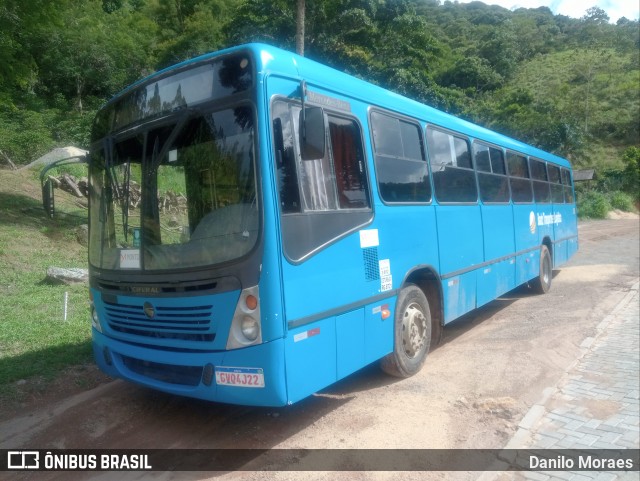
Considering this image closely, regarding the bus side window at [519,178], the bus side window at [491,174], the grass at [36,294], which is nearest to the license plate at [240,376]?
the grass at [36,294]

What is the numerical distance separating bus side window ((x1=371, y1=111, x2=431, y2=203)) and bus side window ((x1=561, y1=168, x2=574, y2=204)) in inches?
366

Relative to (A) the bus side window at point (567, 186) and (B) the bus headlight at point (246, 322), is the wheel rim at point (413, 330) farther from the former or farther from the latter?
(A) the bus side window at point (567, 186)

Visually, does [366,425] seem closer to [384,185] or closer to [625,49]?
[384,185]

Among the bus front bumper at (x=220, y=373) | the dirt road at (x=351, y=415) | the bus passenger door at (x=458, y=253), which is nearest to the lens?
the bus front bumper at (x=220, y=373)

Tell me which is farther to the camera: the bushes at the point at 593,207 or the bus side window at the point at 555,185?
the bushes at the point at 593,207

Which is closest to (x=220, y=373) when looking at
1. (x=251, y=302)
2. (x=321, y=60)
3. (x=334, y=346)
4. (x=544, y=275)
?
(x=251, y=302)

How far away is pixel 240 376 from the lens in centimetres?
364

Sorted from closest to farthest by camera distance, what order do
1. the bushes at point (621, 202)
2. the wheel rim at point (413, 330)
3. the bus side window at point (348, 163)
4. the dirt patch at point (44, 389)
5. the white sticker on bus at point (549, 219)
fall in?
the bus side window at point (348, 163)
the dirt patch at point (44, 389)
the wheel rim at point (413, 330)
the white sticker on bus at point (549, 219)
the bushes at point (621, 202)

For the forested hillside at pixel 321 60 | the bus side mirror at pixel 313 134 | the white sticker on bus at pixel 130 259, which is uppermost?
the forested hillside at pixel 321 60

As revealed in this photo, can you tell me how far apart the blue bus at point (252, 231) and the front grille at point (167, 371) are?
1 cm

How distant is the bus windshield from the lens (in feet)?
12.3

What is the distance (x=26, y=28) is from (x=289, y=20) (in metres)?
11.6

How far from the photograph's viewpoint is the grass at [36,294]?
5988mm

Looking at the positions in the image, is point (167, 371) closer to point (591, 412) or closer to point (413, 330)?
point (413, 330)
